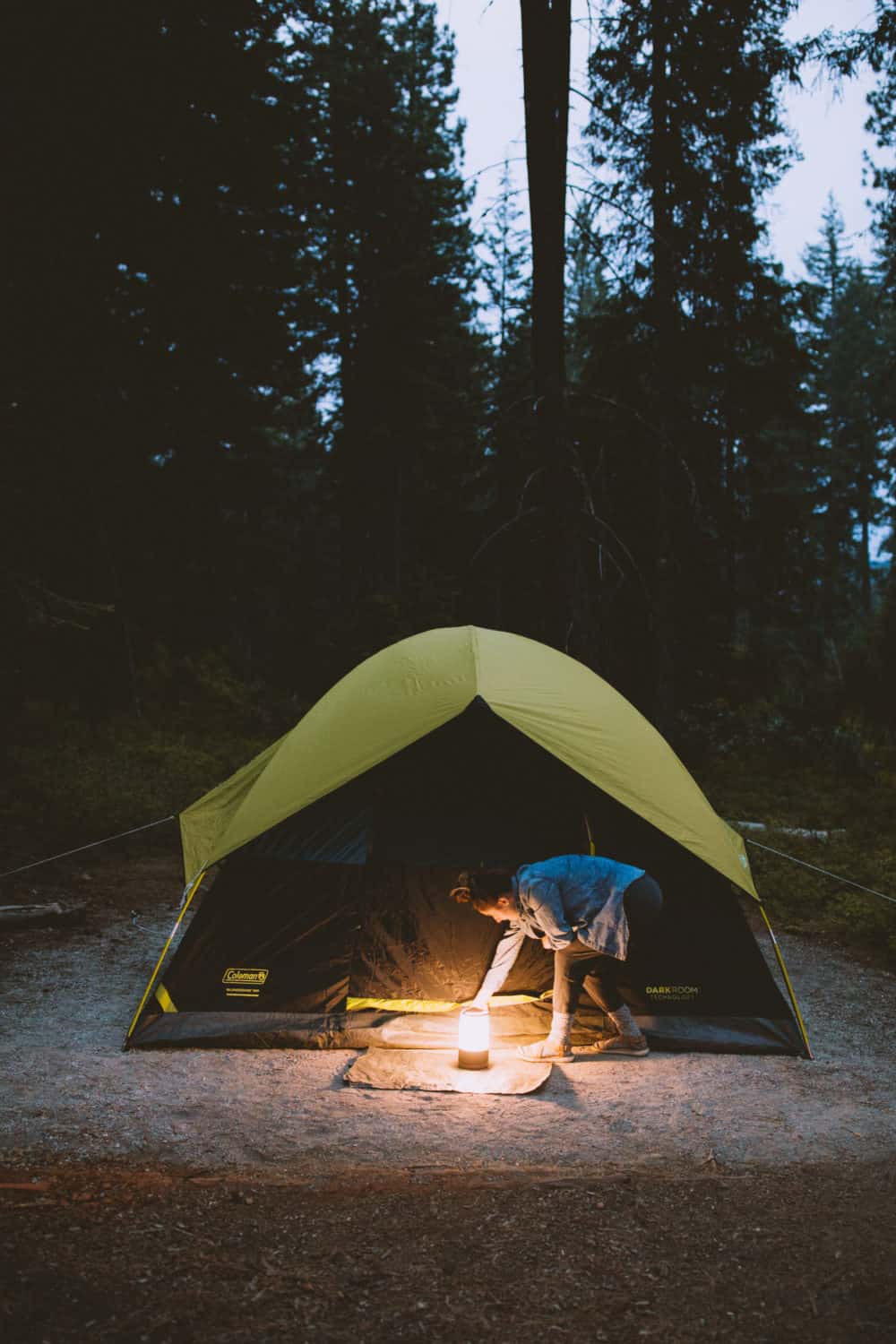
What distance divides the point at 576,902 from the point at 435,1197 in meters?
1.92

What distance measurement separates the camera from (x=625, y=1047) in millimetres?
5254

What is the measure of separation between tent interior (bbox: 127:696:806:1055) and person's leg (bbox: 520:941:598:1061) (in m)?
0.25

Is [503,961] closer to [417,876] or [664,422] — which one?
[417,876]

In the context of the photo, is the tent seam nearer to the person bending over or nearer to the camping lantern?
the person bending over

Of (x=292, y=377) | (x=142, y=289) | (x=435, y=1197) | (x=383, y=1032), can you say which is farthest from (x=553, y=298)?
(x=292, y=377)

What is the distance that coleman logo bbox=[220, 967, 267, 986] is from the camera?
5449 millimetres

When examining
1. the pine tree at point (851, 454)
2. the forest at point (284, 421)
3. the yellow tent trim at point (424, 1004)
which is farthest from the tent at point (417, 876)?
the pine tree at point (851, 454)

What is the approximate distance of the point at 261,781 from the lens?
5773 millimetres

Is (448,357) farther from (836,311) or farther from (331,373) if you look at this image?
(836,311)

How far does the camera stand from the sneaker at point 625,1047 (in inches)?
206

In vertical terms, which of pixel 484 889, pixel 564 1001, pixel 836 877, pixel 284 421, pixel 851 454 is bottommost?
pixel 836 877

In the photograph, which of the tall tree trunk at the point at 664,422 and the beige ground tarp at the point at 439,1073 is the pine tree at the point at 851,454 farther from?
the beige ground tarp at the point at 439,1073

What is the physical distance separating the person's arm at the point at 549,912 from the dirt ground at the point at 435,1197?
687 millimetres

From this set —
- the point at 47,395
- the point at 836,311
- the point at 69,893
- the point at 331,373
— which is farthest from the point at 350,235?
the point at 836,311
